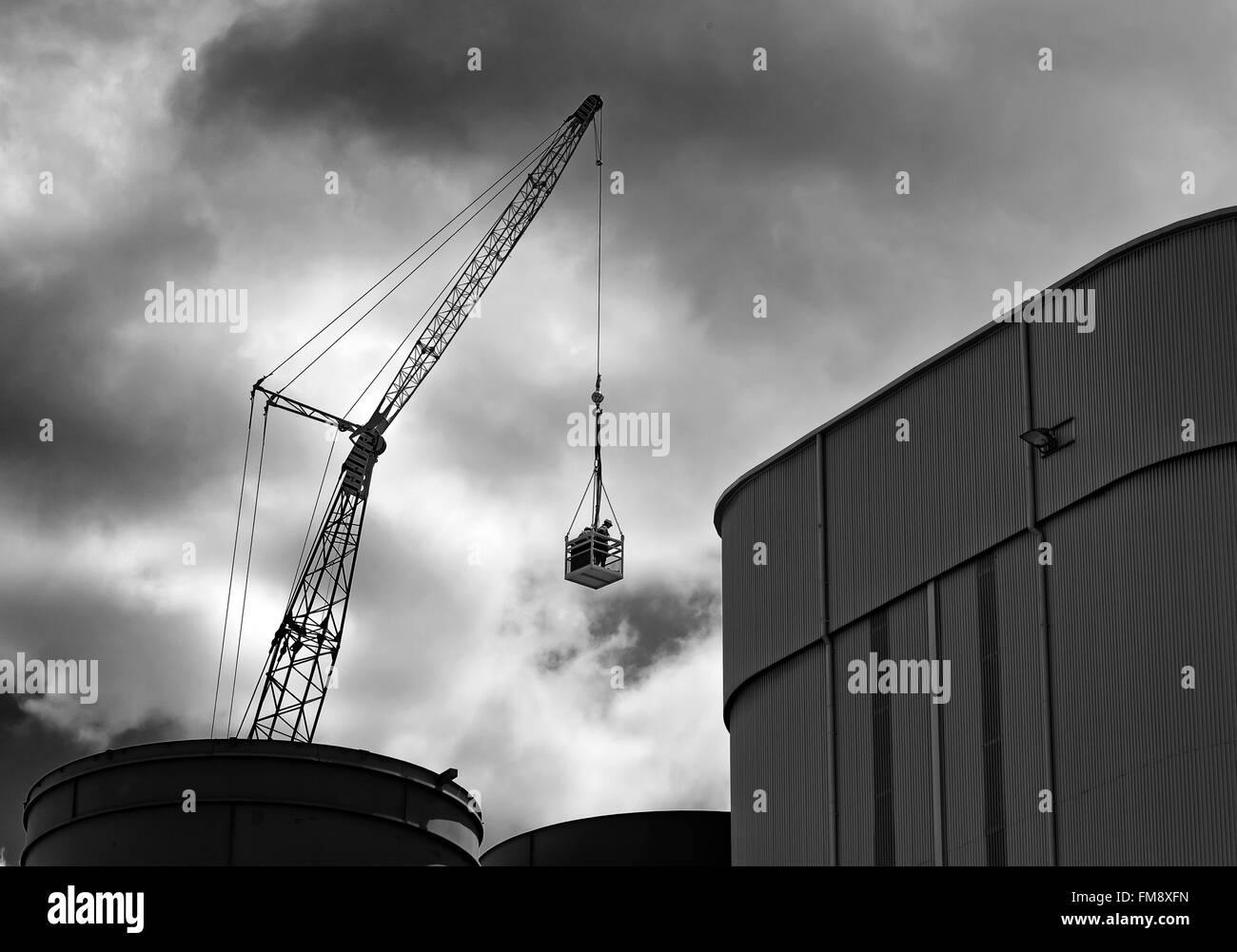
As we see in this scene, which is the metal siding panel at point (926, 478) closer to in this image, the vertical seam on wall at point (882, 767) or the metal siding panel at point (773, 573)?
the metal siding panel at point (773, 573)

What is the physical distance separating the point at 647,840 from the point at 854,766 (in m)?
13.7

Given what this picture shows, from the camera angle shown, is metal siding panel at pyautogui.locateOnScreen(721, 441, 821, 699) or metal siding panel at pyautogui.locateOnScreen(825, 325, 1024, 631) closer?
metal siding panel at pyautogui.locateOnScreen(825, 325, 1024, 631)

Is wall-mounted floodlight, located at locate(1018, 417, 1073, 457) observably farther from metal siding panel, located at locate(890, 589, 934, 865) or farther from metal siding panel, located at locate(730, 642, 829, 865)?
metal siding panel, located at locate(730, 642, 829, 865)

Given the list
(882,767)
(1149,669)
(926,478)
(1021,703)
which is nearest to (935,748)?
(882,767)

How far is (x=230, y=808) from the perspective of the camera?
43.7 metres

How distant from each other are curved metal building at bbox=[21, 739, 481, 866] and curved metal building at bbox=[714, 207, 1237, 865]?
1134 cm

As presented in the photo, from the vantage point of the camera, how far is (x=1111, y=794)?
40.0 meters

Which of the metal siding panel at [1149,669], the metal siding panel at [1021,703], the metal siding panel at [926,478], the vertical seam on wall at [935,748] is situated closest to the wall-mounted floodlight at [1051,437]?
the metal siding panel at [926,478]

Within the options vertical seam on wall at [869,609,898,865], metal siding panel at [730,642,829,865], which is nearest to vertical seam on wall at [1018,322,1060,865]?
vertical seam on wall at [869,609,898,865]

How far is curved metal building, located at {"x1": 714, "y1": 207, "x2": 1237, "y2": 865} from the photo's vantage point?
131ft

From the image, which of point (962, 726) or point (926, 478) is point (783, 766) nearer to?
point (962, 726)

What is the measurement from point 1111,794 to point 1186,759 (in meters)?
1.99

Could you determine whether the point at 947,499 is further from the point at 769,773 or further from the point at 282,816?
the point at 282,816
